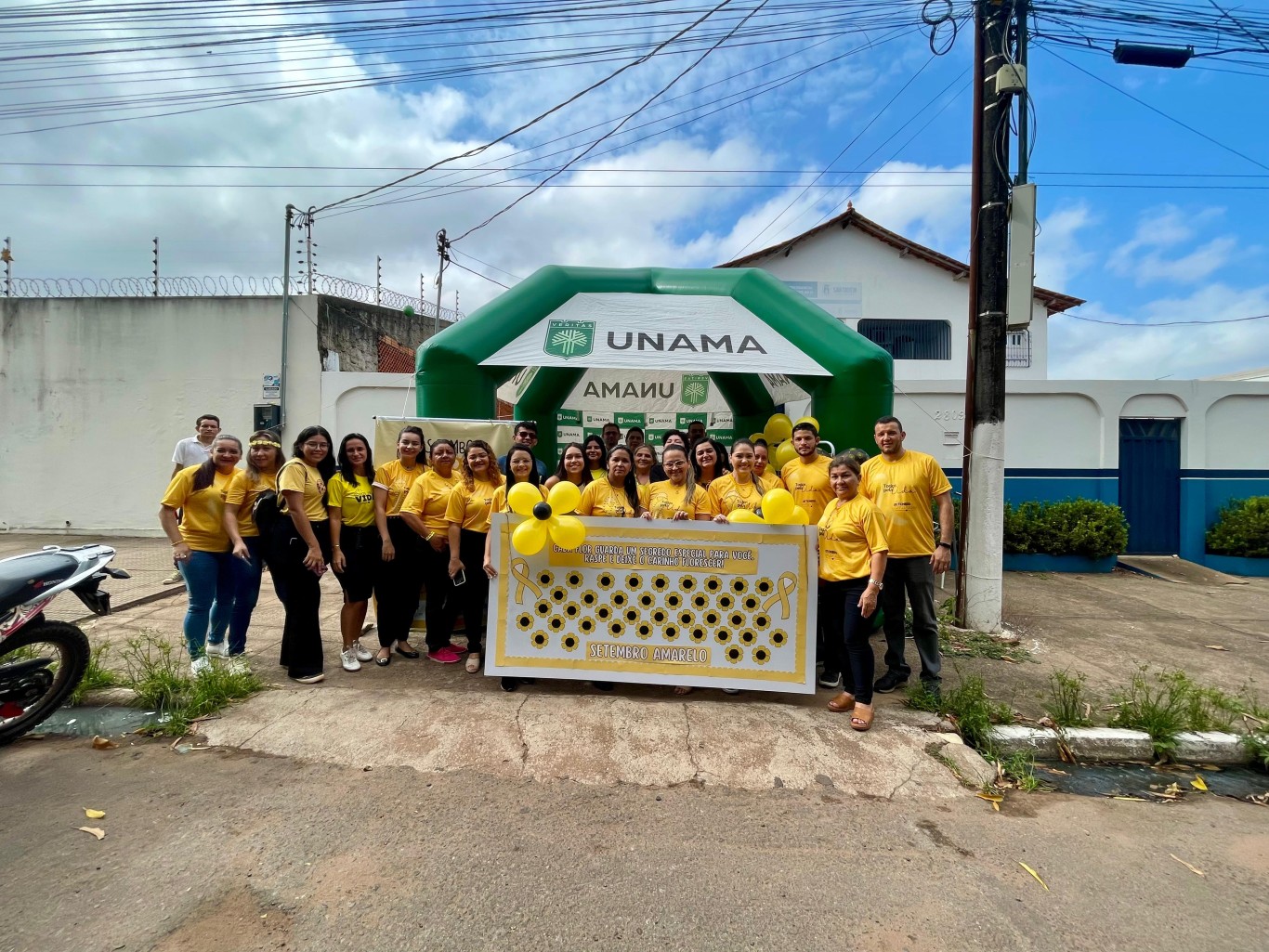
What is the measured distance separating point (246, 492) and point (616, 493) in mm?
2377

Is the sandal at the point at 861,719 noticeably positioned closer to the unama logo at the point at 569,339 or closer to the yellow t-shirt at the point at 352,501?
the yellow t-shirt at the point at 352,501

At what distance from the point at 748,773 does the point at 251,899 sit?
2.11 metres

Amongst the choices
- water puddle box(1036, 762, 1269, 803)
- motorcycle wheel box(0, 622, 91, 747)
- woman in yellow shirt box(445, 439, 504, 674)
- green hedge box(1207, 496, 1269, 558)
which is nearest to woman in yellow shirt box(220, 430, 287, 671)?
motorcycle wheel box(0, 622, 91, 747)

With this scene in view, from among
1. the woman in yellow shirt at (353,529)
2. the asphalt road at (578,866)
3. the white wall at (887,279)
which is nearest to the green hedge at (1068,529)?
the asphalt road at (578,866)

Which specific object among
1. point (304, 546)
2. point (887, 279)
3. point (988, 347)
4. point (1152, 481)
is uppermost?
point (887, 279)

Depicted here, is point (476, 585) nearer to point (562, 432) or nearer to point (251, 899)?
point (251, 899)

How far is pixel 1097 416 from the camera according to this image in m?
9.42

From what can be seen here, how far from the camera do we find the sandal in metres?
3.65

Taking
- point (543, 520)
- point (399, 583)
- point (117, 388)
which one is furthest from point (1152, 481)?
point (117, 388)

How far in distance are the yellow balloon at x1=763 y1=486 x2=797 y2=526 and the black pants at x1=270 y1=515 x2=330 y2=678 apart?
2891 millimetres

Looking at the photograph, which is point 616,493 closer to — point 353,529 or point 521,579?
point 521,579

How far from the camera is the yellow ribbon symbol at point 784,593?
396cm

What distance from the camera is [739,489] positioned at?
4.44 meters

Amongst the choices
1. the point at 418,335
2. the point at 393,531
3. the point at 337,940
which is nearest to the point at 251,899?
the point at 337,940
